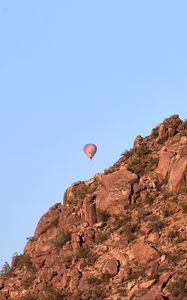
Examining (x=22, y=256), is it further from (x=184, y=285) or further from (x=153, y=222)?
(x=184, y=285)

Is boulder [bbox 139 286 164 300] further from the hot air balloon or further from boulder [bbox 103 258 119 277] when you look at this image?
the hot air balloon

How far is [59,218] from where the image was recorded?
184 ft

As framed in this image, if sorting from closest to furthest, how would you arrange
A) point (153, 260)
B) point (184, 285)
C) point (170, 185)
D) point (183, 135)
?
point (184, 285)
point (153, 260)
point (170, 185)
point (183, 135)

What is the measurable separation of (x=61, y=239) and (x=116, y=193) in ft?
15.4

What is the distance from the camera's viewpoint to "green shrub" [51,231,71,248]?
53.0m

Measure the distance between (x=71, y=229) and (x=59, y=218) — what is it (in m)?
2.93

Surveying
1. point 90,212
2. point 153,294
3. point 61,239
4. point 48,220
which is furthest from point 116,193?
point 153,294

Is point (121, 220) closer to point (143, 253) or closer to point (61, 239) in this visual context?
point (61, 239)

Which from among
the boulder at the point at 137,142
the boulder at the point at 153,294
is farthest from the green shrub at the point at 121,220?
the boulder at the point at 137,142

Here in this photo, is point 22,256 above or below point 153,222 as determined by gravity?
above

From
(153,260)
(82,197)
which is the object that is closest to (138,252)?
(153,260)

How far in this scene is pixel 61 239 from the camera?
53.1m

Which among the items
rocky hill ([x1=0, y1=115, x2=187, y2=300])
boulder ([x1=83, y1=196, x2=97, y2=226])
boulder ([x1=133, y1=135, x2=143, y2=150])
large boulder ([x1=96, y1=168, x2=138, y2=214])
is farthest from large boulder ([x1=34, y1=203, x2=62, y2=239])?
boulder ([x1=133, y1=135, x2=143, y2=150])

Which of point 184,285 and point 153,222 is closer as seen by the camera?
point 184,285
